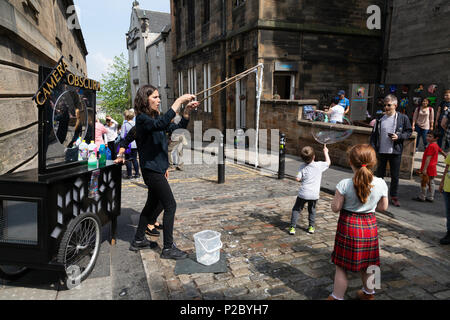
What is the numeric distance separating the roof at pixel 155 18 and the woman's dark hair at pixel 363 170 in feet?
126

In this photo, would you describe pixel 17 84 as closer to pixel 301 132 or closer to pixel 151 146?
pixel 151 146

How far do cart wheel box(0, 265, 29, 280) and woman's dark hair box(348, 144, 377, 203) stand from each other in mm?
3506

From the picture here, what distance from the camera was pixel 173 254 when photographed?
→ 3826 mm

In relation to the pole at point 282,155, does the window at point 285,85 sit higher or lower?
higher

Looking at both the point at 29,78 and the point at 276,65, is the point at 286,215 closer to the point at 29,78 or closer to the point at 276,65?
the point at 29,78

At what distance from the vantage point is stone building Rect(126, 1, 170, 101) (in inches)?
1441

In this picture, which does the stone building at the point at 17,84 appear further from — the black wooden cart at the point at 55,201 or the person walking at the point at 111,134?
the person walking at the point at 111,134

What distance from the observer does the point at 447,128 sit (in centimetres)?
951

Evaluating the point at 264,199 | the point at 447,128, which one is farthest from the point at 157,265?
the point at 447,128

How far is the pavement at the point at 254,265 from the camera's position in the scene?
10.3ft

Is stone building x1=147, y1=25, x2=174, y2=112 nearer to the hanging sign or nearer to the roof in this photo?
the roof

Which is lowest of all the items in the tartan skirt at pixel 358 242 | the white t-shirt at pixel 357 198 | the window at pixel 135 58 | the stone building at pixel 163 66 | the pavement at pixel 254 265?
the pavement at pixel 254 265

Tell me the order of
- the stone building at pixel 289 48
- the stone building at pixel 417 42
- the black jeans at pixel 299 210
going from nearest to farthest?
the black jeans at pixel 299 210 → the stone building at pixel 417 42 → the stone building at pixel 289 48

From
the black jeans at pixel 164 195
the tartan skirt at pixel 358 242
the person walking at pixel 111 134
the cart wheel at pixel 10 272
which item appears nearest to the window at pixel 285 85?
the person walking at pixel 111 134
